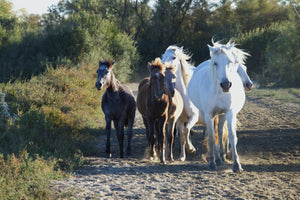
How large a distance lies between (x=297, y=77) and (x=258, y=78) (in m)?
3.12

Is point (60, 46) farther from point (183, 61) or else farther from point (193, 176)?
point (193, 176)

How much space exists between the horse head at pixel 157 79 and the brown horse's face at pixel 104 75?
3.62ft

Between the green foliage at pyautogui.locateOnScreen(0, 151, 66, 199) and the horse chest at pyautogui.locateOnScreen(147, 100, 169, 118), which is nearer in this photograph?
the green foliage at pyautogui.locateOnScreen(0, 151, 66, 199)

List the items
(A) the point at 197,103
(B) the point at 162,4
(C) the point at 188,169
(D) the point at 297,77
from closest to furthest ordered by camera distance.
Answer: (C) the point at 188,169, (A) the point at 197,103, (D) the point at 297,77, (B) the point at 162,4

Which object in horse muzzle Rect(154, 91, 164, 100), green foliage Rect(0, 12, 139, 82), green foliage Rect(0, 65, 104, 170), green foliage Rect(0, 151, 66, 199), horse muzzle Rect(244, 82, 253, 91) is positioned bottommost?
green foliage Rect(0, 151, 66, 199)

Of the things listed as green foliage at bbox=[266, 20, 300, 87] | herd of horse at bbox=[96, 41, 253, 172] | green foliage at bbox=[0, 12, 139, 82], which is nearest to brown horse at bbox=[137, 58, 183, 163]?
herd of horse at bbox=[96, 41, 253, 172]

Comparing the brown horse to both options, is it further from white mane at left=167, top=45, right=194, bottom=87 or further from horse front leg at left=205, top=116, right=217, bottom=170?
white mane at left=167, top=45, right=194, bottom=87

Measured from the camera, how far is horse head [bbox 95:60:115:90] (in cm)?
665

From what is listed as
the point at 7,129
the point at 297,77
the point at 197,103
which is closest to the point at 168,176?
the point at 197,103

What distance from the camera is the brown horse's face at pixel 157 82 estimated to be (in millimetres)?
5945

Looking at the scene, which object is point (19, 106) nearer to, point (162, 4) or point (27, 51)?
point (27, 51)

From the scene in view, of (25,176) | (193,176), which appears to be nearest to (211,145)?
(193,176)

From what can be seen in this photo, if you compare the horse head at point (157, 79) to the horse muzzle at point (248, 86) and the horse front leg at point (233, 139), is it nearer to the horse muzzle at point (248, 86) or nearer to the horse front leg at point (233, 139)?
the horse front leg at point (233, 139)

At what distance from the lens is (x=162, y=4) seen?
37812mm
